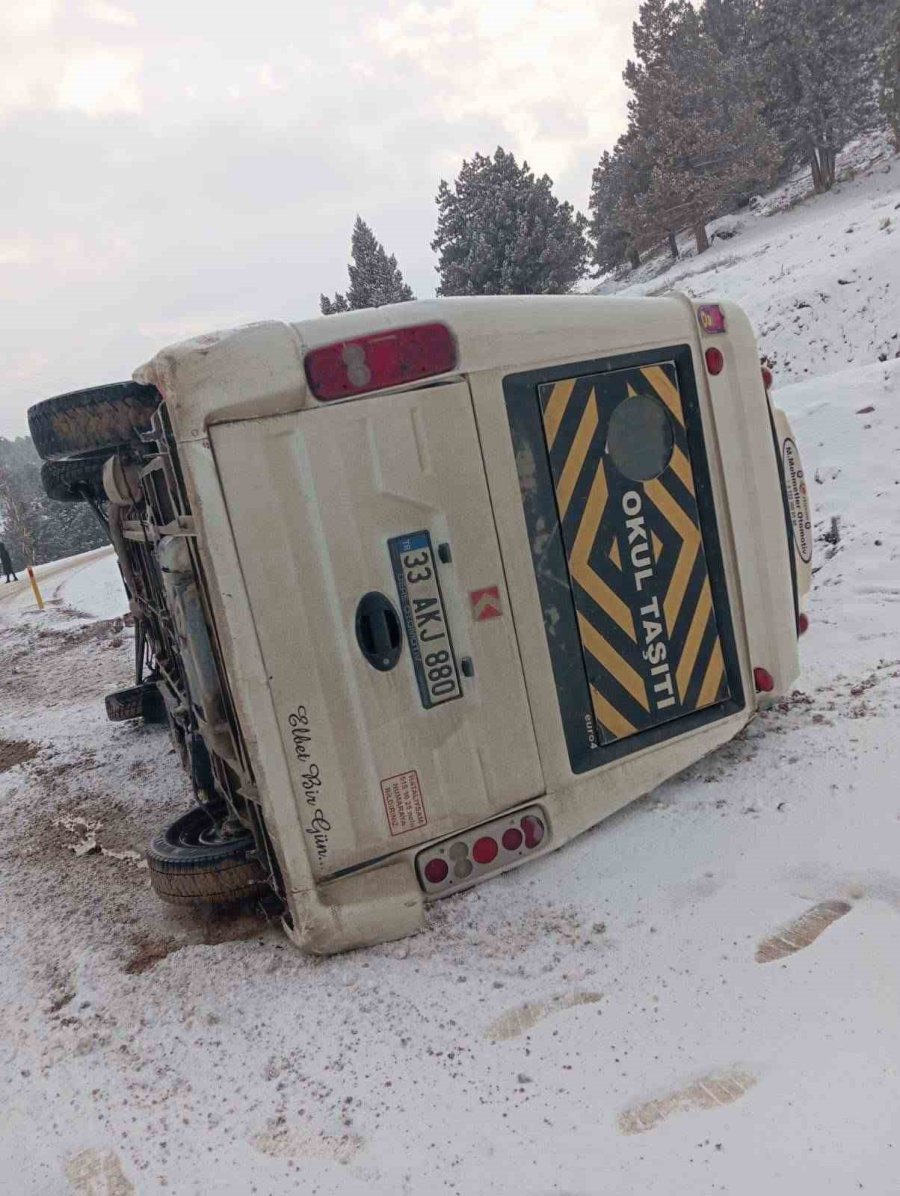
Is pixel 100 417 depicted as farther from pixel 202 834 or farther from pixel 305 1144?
pixel 305 1144

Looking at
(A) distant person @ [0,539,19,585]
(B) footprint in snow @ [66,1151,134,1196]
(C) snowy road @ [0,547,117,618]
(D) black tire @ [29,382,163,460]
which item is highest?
(D) black tire @ [29,382,163,460]

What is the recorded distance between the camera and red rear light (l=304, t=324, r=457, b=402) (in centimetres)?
272

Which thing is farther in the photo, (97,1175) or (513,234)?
(513,234)

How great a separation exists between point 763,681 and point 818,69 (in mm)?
35658

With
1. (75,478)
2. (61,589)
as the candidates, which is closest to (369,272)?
(61,589)

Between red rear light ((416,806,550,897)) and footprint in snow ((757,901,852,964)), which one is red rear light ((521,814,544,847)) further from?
footprint in snow ((757,901,852,964))

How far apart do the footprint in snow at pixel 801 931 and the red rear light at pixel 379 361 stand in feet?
6.67

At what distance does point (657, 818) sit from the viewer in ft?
10.8

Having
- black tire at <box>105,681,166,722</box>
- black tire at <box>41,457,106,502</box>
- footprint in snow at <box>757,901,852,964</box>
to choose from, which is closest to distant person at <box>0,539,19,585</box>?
black tire at <box>105,681,166,722</box>

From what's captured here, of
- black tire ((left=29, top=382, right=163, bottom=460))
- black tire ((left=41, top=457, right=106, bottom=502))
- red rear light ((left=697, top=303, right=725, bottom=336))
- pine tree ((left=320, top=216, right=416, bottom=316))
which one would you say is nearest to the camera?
red rear light ((left=697, top=303, right=725, bottom=336))

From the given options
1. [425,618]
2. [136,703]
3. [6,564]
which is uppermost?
[425,618]

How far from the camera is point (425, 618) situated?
288 cm

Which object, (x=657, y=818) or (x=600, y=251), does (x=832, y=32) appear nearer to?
(x=600, y=251)

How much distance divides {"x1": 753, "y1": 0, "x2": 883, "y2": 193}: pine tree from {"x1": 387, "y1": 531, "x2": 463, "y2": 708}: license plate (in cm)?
3508
